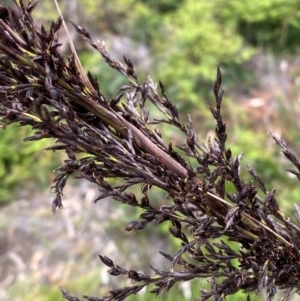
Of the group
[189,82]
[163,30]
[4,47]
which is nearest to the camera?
[4,47]

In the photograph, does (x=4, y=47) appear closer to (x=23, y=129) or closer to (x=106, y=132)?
(x=106, y=132)

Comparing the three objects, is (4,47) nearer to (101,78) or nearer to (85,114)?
(85,114)

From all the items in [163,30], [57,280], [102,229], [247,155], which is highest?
[163,30]

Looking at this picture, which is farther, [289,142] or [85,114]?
[289,142]

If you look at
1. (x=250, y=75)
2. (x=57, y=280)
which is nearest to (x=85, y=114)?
(x=57, y=280)

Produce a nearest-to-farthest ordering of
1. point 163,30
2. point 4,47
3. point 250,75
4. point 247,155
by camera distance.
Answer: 1. point 4,47
2. point 247,155
3. point 250,75
4. point 163,30

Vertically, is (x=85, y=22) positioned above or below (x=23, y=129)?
above
